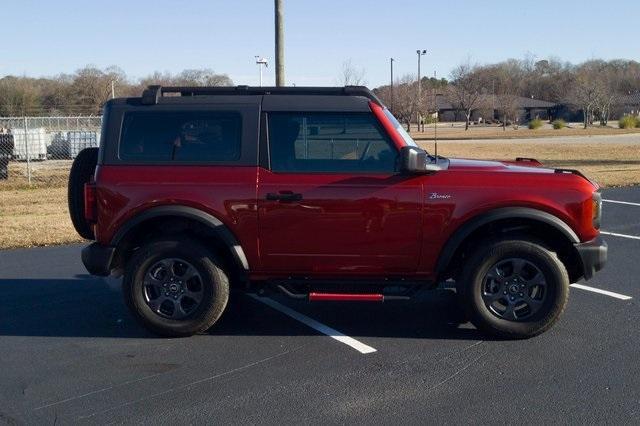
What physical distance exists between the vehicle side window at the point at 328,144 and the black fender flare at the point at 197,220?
0.62 meters

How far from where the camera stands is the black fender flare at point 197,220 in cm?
532

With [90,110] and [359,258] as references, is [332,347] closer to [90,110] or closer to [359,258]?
[359,258]

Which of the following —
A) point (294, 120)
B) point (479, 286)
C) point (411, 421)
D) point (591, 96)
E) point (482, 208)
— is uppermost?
point (591, 96)

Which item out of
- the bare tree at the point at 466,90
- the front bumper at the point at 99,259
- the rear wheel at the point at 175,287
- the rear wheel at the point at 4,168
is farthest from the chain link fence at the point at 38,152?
the bare tree at the point at 466,90

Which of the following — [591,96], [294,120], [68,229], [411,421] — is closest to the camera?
[411,421]

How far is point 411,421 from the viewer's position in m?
3.94

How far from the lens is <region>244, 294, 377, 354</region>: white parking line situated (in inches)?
206

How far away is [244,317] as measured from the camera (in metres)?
6.12

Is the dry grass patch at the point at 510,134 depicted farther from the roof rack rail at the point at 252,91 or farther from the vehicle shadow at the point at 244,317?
the roof rack rail at the point at 252,91

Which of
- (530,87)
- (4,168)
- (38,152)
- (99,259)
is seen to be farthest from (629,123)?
(99,259)

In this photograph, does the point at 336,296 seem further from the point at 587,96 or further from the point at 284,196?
the point at 587,96

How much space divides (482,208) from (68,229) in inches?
304

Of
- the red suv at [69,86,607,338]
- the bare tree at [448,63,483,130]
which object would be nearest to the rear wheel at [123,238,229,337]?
the red suv at [69,86,607,338]

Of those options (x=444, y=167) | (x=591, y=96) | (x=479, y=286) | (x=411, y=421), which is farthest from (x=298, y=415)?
(x=591, y=96)
